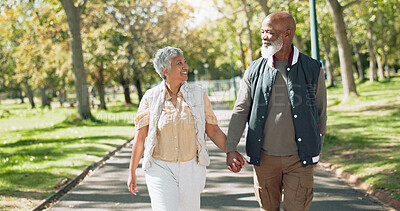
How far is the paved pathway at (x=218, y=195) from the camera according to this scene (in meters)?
6.36

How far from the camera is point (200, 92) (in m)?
4.02

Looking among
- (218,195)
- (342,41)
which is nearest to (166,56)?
(218,195)

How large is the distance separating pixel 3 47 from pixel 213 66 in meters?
48.3

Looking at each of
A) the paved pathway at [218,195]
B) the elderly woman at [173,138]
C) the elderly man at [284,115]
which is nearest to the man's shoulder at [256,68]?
the elderly man at [284,115]

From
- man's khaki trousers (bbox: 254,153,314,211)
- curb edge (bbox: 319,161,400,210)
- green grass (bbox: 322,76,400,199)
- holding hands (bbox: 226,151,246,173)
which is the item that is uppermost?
holding hands (bbox: 226,151,246,173)

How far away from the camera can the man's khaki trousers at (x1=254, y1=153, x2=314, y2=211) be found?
146 inches

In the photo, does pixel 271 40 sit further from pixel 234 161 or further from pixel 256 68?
pixel 234 161

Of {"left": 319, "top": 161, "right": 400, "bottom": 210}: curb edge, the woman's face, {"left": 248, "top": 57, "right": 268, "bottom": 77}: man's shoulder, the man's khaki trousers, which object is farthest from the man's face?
{"left": 319, "top": 161, "right": 400, "bottom": 210}: curb edge

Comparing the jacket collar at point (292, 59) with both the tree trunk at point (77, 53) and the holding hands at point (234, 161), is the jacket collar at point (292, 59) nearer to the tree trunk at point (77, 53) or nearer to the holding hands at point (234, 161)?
the holding hands at point (234, 161)

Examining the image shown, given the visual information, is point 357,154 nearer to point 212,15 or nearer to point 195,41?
point 212,15

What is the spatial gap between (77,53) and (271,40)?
18.2 metres

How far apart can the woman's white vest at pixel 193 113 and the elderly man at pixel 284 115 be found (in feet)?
0.81

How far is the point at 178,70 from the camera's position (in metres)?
3.94

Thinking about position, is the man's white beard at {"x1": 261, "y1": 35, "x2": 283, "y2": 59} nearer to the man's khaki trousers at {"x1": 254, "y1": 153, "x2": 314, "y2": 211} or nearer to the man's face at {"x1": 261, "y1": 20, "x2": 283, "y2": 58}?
the man's face at {"x1": 261, "y1": 20, "x2": 283, "y2": 58}
